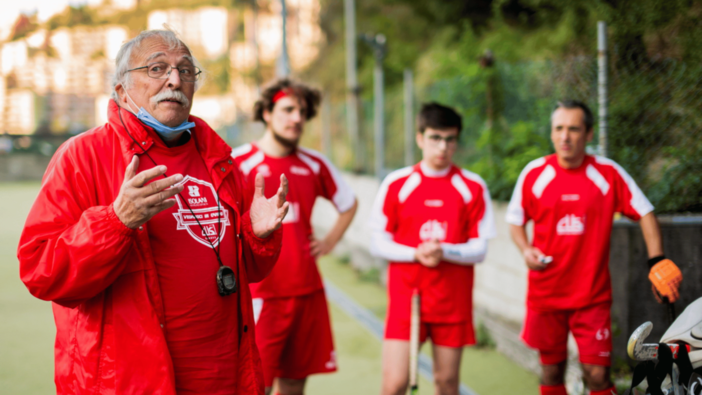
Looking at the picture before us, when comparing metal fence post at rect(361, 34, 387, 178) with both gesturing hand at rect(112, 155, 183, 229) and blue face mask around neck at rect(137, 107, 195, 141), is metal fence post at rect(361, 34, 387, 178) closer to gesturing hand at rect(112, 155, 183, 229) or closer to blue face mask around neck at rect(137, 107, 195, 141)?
blue face mask around neck at rect(137, 107, 195, 141)

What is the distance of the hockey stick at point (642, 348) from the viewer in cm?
220

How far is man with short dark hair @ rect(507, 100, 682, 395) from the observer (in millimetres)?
3881

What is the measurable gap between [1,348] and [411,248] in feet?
15.2

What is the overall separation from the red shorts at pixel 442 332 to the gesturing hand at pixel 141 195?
7.64ft

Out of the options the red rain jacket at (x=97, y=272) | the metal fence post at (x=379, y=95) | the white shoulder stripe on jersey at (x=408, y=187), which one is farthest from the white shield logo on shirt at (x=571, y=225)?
the metal fence post at (x=379, y=95)

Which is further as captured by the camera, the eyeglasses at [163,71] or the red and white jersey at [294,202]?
the red and white jersey at [294,202]

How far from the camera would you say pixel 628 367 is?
465 centimetres

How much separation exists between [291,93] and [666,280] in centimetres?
258

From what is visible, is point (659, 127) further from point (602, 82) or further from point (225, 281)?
point (225, 281)

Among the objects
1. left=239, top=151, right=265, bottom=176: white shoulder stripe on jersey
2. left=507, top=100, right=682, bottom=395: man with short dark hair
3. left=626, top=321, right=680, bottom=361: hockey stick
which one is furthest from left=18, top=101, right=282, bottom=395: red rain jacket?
left=507, top=100, right=682, bottom=395: man with short dark hair

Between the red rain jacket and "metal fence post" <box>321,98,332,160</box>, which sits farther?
"metal fence post" <box>321,98,332,160</box>

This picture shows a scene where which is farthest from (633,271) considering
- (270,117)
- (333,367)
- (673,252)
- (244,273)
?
(244,273)

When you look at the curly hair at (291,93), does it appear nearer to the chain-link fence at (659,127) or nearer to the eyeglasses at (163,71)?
the eyeglasses at (163,71)

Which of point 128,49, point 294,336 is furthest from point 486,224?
point 128,49
